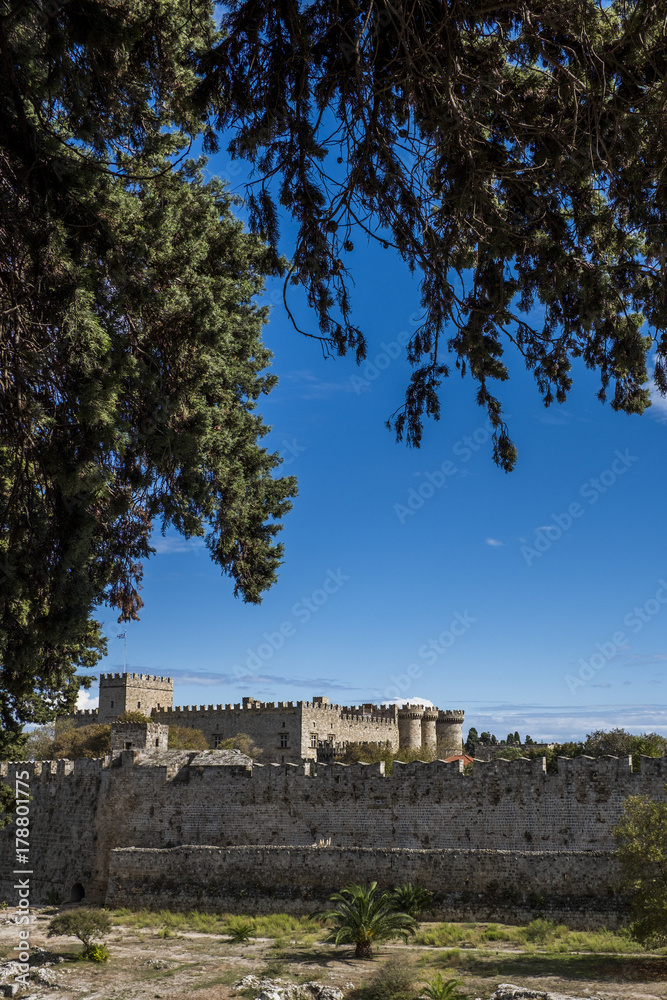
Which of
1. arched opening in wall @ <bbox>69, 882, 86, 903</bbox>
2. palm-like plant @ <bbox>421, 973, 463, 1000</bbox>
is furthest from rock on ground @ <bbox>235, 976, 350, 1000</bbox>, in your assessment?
arched opening in wall @ <bbox>69, 882, 86, 903</bbox>

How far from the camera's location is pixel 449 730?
58.5 metres

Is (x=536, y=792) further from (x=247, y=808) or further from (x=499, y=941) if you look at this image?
(x=247, y=808)

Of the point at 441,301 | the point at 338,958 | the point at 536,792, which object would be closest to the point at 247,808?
the point at 338,958

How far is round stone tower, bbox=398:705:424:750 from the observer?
186 ft

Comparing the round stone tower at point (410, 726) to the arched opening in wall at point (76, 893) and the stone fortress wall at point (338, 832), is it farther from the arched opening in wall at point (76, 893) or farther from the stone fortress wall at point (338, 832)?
the arched opening in wall at point (76, 893)

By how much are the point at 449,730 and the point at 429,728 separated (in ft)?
4.90

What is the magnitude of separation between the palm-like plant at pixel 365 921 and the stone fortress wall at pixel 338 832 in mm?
1579

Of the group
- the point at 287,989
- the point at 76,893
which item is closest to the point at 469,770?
the point at 287,989

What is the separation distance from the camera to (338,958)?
54.1 feet

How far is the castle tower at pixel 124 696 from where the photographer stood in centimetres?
5678

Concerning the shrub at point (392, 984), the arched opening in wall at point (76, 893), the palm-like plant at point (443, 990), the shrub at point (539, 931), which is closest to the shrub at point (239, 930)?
the shrub at point (392, 984)

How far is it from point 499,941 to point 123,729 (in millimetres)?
15216

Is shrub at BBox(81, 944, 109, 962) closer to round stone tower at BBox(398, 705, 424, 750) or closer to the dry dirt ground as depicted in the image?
the dry dirt ground

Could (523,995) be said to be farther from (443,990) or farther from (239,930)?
(239,930)
